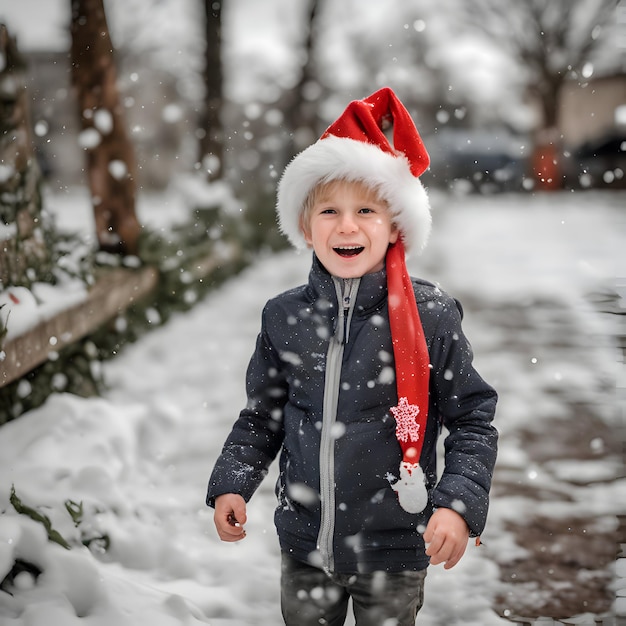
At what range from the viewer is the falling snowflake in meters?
1.83

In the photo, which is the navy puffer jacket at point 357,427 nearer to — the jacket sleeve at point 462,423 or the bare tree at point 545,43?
the jacket sleeve at point 462,423

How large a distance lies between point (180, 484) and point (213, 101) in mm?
6628

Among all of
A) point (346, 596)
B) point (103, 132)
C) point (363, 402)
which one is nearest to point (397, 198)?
point (363, 402)

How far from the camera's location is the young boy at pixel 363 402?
185 centimetres

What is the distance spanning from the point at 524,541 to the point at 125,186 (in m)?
4.07

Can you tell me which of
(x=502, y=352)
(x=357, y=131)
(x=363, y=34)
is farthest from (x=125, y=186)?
(x=363, y=34)

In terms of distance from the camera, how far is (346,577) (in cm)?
189

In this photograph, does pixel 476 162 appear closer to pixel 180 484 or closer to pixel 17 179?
pixel 17 179

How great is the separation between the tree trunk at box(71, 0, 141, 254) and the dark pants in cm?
437

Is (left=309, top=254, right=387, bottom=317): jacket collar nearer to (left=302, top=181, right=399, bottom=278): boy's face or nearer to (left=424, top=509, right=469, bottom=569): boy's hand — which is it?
(left=302, top=181, right=399, bottom=278): boy's face

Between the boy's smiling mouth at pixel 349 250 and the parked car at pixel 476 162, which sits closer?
the boy's smiling mouth at pixel 349 250

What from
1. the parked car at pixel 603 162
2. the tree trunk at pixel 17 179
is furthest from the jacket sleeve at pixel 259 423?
the parked car at pixel 603 162

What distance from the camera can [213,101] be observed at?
923 cm

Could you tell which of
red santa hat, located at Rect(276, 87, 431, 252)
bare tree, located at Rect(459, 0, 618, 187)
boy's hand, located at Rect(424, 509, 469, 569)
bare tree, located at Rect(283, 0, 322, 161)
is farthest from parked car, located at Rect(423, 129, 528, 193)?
boy's hand, located at Rect(424, 509, 469, 569)
